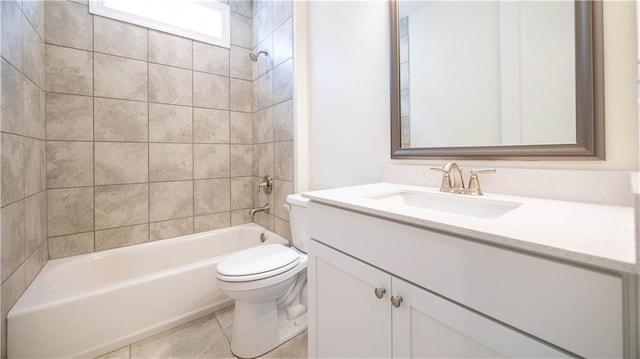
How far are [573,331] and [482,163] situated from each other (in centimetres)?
68

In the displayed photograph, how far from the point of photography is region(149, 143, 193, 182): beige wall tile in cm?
190

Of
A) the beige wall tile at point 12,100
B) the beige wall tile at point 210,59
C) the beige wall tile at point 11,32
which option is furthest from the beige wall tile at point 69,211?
the beige wall tile at point 210,59

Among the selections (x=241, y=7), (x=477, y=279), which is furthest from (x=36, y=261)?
(x=241, y=7)

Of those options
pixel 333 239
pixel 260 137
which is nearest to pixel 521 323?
pixel 333 239

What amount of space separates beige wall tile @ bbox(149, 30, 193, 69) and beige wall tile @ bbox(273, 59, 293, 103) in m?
0.73

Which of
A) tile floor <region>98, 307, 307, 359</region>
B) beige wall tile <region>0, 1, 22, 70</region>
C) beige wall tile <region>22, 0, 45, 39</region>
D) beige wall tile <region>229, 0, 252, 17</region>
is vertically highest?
beige wall tile <region>229, 0, 252, 17</region>

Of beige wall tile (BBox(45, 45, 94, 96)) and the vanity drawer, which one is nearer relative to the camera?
the vanity drawer

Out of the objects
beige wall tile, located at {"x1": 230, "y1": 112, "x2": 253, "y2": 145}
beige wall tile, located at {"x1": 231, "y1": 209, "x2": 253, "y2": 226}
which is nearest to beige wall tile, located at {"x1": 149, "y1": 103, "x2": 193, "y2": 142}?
beige wall tile, located at {"x1": 230, "y1": 112, "x2": 253, "y2": 145}

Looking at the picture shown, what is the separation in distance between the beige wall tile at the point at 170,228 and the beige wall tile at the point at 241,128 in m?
0.81

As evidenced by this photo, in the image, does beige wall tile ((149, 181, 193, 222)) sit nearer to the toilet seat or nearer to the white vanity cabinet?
the toilet seat

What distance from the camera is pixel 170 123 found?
76.6 inches

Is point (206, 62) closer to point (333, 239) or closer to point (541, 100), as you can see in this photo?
point (333, 239)

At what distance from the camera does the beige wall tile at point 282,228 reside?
192cm

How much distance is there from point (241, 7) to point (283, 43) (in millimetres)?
787
